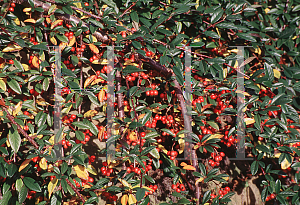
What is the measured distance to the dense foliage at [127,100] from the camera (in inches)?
53.1

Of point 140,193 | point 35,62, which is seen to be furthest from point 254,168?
point 35,62

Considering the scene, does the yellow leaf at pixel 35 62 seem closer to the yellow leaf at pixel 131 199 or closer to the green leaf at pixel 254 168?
the yellow leaf at pixel 131 199

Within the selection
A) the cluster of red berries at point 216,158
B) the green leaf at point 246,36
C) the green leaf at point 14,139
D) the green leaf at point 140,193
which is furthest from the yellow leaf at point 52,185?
the green leaf at point 246,36

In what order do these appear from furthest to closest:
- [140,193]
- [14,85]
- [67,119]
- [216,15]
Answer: [216,15] → [67,119] → [14,85] → [140,193]

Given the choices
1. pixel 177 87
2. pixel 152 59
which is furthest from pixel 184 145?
pixel 152 59

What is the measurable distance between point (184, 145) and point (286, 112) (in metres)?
0.72

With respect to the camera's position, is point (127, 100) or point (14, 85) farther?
point (127, 100)

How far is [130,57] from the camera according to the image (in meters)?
1.54

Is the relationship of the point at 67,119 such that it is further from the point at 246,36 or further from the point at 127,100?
the point at 246,36

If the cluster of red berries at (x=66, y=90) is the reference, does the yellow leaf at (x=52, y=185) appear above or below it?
below

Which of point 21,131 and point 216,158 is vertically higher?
point 21,131

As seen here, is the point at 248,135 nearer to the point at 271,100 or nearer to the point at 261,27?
the point at 271,100

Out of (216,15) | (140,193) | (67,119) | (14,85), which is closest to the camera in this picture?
(140,193)

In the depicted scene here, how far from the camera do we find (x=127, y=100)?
164cm
